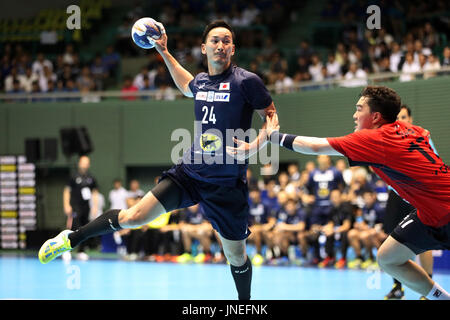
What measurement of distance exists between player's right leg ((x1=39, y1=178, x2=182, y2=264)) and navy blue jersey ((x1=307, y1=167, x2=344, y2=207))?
27.1 ft

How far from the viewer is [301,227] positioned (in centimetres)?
1395

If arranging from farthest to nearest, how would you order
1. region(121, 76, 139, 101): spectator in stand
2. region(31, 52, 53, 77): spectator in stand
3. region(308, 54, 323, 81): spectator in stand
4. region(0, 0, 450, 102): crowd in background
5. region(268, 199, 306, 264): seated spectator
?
region(31, 52, 53, 77): spectator in stand → region(121, 76, 139, 101): spectator in stand → region(308, 54, 323, 81): spectator in stand → region(0, 0, 450, 102): crowd in background → region(268, 199, 306, 264): seated spectator

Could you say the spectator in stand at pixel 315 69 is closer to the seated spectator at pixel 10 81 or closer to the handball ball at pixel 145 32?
the seated spectator at pixel 10 81

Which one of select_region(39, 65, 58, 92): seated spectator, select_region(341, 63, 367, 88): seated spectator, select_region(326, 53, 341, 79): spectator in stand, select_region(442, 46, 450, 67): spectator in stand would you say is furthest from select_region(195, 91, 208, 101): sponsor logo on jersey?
select_region(39, 65, 58, 92): seated spectator

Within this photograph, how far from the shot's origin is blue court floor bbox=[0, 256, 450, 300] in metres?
9.02

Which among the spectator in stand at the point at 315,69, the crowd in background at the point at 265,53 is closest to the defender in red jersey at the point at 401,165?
the crowd in background at the point at 265,53

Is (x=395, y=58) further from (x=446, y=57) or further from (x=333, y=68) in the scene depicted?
(x=333, y=68)

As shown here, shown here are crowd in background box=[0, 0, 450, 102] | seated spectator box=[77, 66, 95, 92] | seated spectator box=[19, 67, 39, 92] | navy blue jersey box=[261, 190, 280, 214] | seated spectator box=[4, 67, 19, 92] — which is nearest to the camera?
navy blue jersey box=[261, 190, 280, 214]

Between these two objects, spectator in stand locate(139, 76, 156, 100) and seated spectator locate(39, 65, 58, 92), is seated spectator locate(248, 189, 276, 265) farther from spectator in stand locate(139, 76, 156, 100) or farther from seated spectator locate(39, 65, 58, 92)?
seated spectator locate(39, 65, 58, 92)

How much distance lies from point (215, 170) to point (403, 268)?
6.65 ft

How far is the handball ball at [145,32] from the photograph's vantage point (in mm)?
6613

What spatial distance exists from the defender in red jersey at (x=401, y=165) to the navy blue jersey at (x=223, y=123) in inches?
15.5

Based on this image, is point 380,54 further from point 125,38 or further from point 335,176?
point 125,38

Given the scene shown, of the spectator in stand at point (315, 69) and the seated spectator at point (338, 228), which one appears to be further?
the spectator in stand at point (315, 69)
